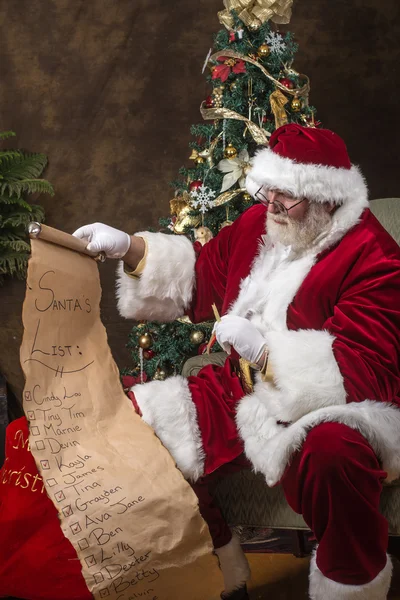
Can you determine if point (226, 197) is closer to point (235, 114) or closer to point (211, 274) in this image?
point (235, 114)

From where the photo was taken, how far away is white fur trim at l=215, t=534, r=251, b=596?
2.02 meters

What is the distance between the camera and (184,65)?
3.66 meters

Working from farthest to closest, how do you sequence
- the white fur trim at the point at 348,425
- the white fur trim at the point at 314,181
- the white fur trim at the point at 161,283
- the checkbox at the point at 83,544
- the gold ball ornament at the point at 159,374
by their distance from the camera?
the gold ball ornament at the point at 159,374
the white fur trim at the point at 161,283
the white fur trim at the point at 314,181
the white fur trim at the point at 348,425
the checkbox at the point at 83,544

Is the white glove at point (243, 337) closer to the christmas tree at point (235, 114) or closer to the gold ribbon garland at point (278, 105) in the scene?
the christmas tree at point (235, 114)

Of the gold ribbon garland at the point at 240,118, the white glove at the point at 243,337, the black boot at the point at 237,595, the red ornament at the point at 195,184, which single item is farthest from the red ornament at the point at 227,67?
the black boot at the point at 237,595

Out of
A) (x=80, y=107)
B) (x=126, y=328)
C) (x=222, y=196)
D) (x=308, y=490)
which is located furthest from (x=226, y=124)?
(x=308, y=490)

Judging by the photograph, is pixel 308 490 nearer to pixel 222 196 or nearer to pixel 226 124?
pixel 222 196

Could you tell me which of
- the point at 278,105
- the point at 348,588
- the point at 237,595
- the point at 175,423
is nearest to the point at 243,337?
the point at 175,423

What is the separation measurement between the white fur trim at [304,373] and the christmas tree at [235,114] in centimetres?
118

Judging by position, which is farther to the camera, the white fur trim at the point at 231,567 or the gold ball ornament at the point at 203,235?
the gold ball ornament at the point at 203,235

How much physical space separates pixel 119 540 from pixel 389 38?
305 cm

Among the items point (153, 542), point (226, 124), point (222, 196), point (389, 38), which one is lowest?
point (153, 542)

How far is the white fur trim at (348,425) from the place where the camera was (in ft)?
5.70

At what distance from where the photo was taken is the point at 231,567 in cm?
202
